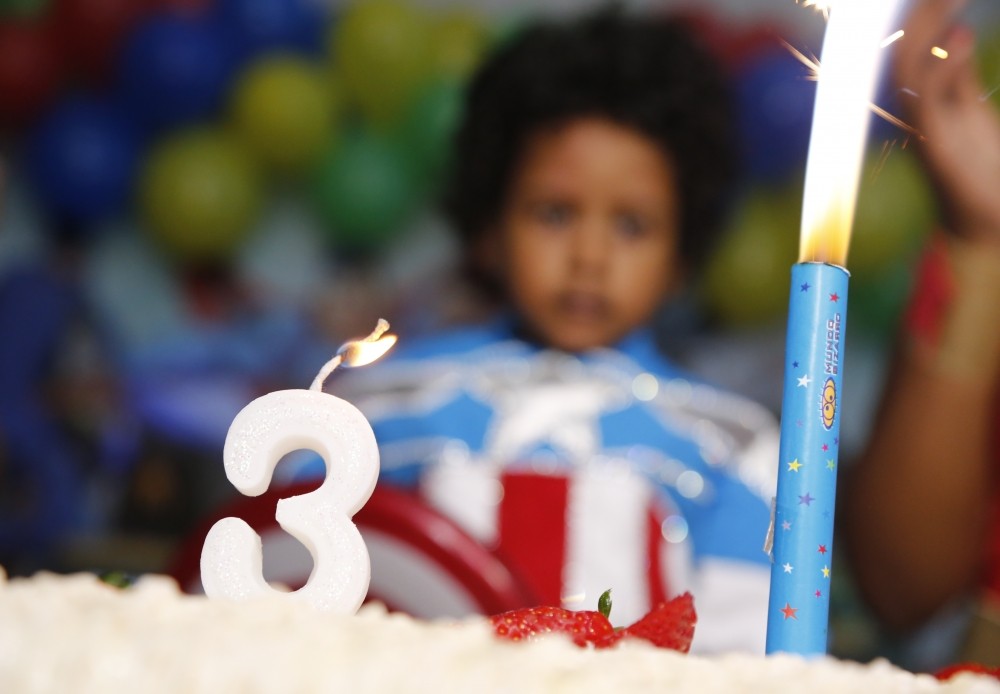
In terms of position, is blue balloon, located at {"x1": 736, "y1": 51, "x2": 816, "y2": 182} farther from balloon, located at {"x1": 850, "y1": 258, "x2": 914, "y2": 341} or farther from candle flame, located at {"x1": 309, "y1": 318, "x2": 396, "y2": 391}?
candle flame, located at {"x1": 309, "y1": 318, "x2": 396, "y2": 391}

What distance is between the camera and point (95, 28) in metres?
2.87

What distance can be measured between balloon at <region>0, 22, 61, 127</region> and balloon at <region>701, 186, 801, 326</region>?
1586mm

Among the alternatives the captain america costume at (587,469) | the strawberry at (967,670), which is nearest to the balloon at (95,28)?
the captain america costume at (587,469)

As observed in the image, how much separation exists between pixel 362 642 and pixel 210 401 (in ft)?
7.64

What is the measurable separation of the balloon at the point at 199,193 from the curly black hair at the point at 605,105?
107cm

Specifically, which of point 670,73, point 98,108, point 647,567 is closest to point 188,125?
point 98,108

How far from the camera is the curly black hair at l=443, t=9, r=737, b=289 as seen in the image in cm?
161

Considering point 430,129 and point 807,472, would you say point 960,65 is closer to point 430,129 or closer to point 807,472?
point 807,472

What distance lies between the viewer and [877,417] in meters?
1.35

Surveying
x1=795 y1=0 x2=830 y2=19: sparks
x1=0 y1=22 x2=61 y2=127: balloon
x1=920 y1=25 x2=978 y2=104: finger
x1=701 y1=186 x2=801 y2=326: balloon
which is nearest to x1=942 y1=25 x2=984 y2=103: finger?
x1=920 y1=25 x2=978 y2=104: finger

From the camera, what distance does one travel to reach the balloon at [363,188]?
2.81m

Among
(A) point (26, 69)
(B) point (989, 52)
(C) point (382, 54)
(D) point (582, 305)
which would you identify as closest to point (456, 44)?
(C) point (382, 54)

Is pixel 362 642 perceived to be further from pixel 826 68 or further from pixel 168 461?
pixel 168 461

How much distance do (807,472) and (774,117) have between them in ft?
7.67
